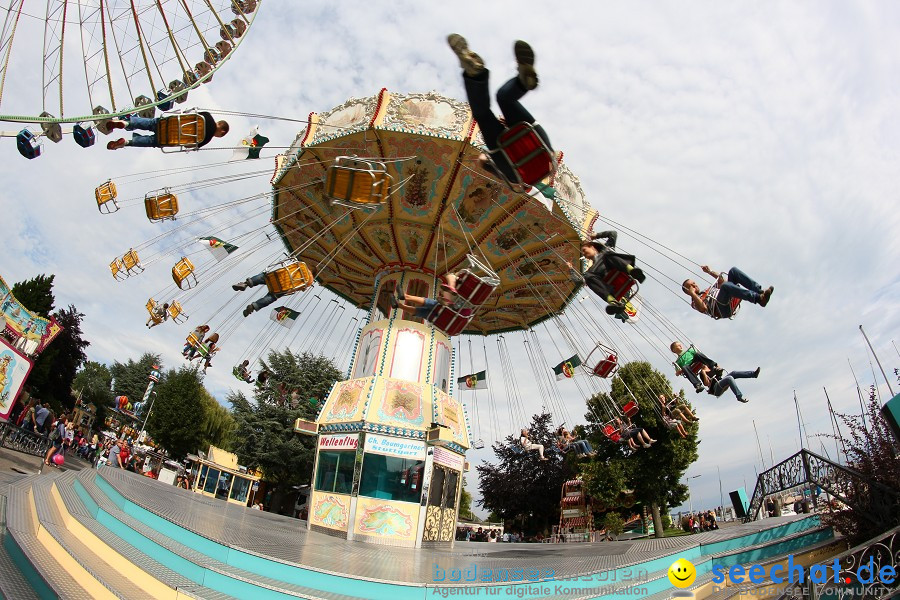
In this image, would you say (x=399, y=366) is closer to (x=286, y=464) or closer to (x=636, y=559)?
(x=636, y=559)

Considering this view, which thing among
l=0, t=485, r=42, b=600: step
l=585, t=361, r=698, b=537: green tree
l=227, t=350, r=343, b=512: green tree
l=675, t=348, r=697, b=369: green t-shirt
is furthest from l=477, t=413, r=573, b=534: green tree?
l=0, t=485, r=42, b=600: step

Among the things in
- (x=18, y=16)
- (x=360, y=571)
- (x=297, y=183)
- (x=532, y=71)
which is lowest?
(x=360, y=571)

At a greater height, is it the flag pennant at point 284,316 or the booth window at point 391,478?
the flag pennant at point 284,316

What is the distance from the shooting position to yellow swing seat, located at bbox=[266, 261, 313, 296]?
10.8 meters

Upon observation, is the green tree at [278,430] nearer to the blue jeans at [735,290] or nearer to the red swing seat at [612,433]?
the red swing seat at [612,433]

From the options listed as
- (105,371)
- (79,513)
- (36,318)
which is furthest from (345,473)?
(105,371)

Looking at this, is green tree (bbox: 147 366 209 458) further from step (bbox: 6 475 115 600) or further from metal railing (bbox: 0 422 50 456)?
step (bbox: 6 475 115 600)

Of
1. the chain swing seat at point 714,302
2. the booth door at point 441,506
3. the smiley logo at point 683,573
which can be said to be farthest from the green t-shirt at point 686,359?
the booth door at point 441,506

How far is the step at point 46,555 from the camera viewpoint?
4668 mm

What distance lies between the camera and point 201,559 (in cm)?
555

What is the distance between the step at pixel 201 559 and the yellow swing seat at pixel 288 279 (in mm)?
4940

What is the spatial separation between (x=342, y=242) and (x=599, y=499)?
18.8 metres

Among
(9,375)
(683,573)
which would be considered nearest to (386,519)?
(683,573)

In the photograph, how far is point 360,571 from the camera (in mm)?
5887
